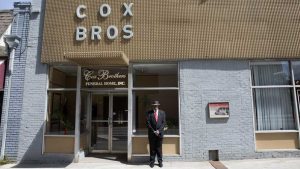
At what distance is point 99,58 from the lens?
9172 millimetres

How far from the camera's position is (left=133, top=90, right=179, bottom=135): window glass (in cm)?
992

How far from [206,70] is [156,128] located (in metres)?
2.62

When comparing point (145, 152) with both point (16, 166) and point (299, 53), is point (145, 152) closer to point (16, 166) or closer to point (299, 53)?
point (16, 166)

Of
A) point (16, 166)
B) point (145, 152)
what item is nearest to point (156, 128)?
point (145, 152)

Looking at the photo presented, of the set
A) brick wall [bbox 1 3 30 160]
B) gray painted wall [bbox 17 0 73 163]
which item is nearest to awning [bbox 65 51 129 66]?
gray painted wall [bbox 17 0 73 163]

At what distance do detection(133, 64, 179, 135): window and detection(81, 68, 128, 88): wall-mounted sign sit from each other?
439mm

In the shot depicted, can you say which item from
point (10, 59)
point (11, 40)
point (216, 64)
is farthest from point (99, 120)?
point (216, 64)

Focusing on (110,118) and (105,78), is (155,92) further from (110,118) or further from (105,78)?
(110,118)

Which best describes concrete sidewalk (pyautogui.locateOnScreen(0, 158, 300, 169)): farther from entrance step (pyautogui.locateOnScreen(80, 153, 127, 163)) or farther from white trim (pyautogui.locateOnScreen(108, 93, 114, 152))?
white trim (pyautogui.locateOnScreen(108, 93, 114, 152))

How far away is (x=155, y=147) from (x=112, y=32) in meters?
4.14

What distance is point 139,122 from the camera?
10141mm

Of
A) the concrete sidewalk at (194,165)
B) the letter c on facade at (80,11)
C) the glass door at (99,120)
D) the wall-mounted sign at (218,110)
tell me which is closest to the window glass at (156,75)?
the wall-mounted sign at (218,110)

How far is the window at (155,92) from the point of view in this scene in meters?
9.98

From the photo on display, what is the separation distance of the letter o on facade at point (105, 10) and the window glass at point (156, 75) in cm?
206
